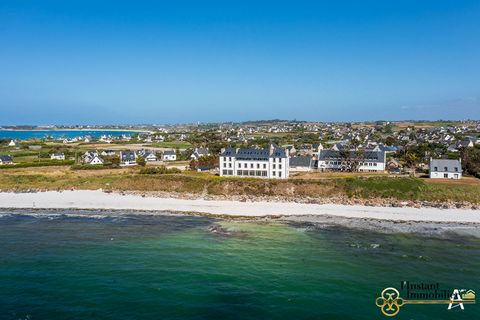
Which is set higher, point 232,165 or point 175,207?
point 232,165

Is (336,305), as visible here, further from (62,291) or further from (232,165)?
(232,165)

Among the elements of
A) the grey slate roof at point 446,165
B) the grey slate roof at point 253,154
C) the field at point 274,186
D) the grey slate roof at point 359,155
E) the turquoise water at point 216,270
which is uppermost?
the grey slate roof at point 253,154

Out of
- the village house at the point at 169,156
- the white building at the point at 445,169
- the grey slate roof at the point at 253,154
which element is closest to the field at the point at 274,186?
the white building at the point at 445,169

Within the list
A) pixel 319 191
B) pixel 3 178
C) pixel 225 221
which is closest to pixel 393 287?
pixel 225 221

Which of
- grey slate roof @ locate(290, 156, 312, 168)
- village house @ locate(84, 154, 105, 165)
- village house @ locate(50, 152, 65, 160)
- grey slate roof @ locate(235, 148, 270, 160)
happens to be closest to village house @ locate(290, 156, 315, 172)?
grey slate roof @ locate(290, 156, 312, 168)

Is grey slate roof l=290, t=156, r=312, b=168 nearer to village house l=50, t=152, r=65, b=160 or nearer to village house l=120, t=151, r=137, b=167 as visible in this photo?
village house l=120, t=151, r=137, b=167

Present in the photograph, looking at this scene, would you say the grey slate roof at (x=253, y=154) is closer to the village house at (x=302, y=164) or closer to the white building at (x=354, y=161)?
the village house at (x=302, y=164)
